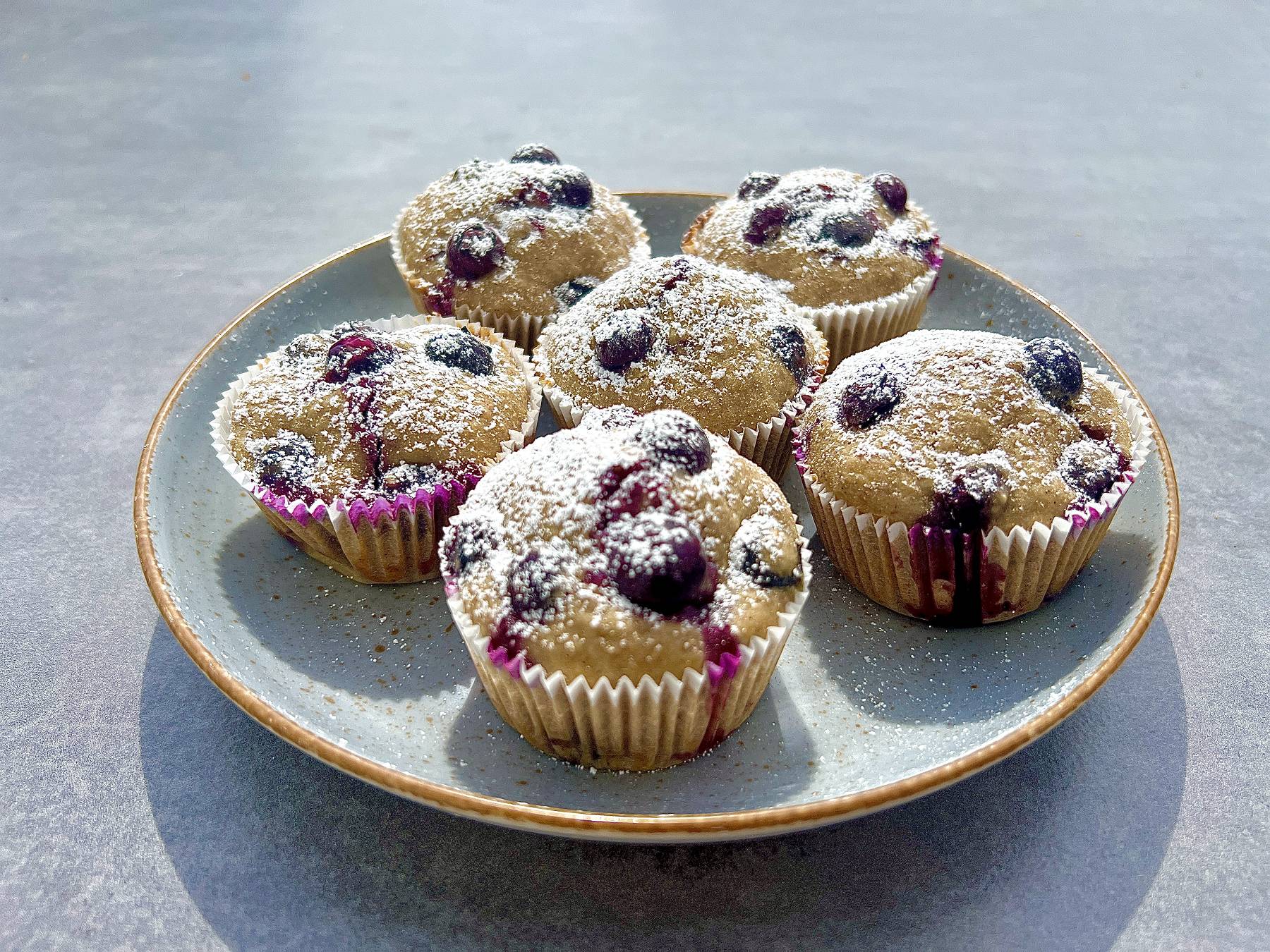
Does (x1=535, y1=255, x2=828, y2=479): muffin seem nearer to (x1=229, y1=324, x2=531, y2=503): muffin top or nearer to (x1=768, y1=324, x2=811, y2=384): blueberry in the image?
(x1=768, y1=324, x2=811, y2=384): blueberry

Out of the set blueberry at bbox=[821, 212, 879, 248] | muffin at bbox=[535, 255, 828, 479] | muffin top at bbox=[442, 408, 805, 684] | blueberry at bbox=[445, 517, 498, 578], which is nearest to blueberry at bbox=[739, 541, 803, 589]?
muffin top at bbox=[442, 408, 805, 684]

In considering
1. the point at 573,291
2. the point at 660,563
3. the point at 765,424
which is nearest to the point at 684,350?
the point at 765,424

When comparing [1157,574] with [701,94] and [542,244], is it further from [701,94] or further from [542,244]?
[701,94]

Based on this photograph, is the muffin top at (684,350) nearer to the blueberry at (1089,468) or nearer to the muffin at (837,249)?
the muffin at (837,249)

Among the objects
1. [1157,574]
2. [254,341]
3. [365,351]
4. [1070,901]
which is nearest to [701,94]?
[254,341]

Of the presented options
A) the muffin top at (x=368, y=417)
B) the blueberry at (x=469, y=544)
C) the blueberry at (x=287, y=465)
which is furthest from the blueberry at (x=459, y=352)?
the blueberry at (x=469, y=544)

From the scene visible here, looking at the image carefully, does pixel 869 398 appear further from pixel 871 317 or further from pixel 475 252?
pixel 475 252
